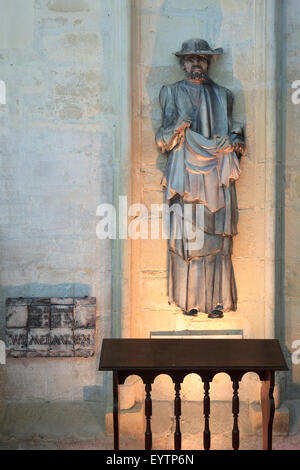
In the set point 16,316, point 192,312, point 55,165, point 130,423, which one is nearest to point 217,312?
point 192,312

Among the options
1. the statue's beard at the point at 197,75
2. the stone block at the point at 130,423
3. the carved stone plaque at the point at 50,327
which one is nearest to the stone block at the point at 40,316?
the carved stone plaque at the point at 50,327

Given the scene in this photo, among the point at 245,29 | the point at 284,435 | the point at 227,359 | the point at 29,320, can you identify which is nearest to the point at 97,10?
the point at 245,29

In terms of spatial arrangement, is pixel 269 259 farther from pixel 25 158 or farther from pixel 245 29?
pixel 25 158

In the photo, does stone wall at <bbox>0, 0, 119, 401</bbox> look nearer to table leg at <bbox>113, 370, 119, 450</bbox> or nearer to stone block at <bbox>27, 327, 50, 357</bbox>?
stone block at <bbox>27, 327, 50, 357</bbox>

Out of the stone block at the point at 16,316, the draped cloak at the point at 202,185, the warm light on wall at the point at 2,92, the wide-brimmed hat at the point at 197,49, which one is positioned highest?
the wide-brimmed hat at the point at 197,49

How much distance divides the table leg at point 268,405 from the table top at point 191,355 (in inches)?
4.7

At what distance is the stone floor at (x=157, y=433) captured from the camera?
12.2ft

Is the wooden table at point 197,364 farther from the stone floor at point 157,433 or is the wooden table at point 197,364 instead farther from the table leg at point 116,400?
the stone floor at point 157,433

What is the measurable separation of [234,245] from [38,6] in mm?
2449

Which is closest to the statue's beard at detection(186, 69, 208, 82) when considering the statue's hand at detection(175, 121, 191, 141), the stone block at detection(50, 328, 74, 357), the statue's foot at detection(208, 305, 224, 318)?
the statue's hand at detection(175, 121, 191, 141)

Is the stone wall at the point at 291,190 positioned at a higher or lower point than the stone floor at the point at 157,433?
higher

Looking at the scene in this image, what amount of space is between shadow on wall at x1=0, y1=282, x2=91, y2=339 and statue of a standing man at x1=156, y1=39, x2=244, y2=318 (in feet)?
2.36

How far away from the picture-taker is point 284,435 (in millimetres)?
3854

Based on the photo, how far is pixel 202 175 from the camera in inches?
155
